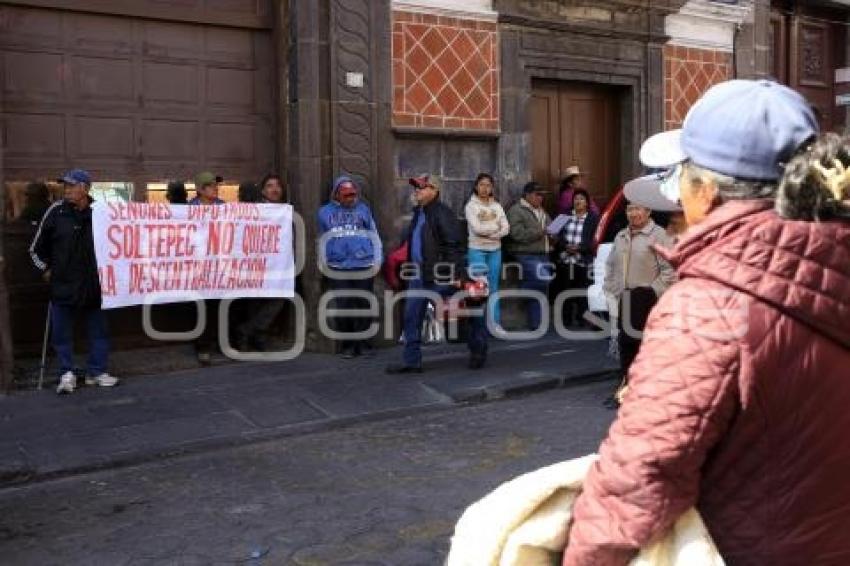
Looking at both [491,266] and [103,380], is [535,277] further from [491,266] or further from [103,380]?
[103,380]

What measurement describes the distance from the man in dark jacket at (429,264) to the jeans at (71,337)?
8.32ft

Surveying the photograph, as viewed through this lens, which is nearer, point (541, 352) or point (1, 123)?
point (1, 123)

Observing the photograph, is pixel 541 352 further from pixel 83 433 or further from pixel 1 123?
pixel 1 123

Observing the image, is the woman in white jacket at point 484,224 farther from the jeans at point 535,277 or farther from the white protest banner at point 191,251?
the white protest banner at point 191,251

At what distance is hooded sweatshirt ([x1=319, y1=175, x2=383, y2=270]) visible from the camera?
9258 mm

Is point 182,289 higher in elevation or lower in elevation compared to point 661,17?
lower

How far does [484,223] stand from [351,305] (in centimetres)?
182

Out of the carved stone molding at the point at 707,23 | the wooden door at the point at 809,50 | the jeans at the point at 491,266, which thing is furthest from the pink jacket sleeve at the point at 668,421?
the wooden door at the point at 809,50

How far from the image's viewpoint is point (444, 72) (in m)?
10.3

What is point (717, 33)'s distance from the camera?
13.3m

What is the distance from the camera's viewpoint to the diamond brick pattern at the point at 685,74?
41.7ft

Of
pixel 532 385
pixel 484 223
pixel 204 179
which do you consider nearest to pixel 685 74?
pixel 484 223

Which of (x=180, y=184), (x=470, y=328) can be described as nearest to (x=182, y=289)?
(x=180, y=184)

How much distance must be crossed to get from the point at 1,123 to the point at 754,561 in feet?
26.6
